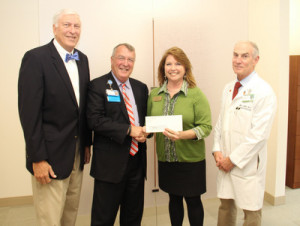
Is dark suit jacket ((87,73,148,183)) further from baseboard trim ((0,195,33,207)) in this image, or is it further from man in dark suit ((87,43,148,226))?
baseboard trim ((0,195,33,207))

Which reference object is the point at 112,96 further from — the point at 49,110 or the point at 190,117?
the point at 190,117

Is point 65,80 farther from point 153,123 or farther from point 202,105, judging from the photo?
point 202,105

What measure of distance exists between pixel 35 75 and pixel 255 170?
1.70 metres

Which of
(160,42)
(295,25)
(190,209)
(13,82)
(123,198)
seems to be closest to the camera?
(190,209)

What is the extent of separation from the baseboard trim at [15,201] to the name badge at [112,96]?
2196 mm

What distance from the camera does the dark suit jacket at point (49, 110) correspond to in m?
1.61

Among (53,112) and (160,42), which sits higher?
(160,42)

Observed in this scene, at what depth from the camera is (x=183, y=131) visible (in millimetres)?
1892

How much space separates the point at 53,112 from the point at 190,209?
52.1 inches

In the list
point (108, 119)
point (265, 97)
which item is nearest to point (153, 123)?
point (108, 119)

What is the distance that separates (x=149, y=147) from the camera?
305 centimetres

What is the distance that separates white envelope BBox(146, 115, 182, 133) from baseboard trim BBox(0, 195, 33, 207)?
2.31 metres

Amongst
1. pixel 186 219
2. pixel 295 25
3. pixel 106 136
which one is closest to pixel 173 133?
pixel 106 136

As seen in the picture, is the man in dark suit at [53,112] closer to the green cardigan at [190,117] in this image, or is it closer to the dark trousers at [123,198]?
the dark trousers at [123,198]
